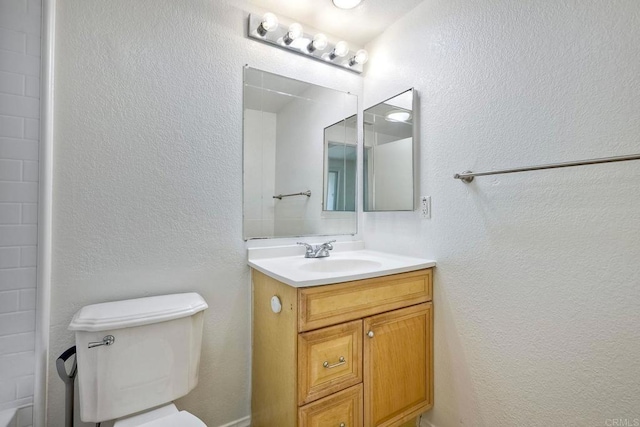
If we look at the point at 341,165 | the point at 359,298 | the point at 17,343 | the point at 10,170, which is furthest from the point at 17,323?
the point at 341,165

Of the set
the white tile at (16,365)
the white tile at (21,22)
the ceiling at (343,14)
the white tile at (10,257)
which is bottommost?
the white tile at (16,365)

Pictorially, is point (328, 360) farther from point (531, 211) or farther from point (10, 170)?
point (10, 170)

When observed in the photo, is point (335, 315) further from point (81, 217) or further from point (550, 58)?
point (550, 58)

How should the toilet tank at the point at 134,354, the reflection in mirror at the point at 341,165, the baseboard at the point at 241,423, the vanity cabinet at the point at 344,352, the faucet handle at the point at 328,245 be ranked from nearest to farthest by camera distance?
1. the toilet tank at the point at 134,354
2. the vanity cabinet at the point at 344,352
3. the baseboard at the point at 241,423
4. the faucet handle at the point at 328,245
5. the reflection in mirror at the point at 341,165

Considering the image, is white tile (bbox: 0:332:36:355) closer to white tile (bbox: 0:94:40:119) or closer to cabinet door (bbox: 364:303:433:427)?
white tile (bbox: 0:94:40:119)

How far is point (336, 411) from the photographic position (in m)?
1.15

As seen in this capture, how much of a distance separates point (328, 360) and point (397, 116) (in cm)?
133

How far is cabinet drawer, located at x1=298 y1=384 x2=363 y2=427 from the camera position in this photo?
1.09 meters

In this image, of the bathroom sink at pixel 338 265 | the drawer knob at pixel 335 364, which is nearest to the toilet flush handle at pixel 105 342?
the drawer knob at pixel 335 364

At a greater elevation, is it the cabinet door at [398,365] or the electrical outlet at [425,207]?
the electrical outlet at [425,207]

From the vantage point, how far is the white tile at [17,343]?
41.4 inches

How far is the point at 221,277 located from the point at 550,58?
169 centimetres

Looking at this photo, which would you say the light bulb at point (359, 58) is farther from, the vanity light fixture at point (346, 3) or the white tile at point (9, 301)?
the white tile at point (9, 301)

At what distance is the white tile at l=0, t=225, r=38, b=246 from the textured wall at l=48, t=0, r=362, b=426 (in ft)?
0.22
